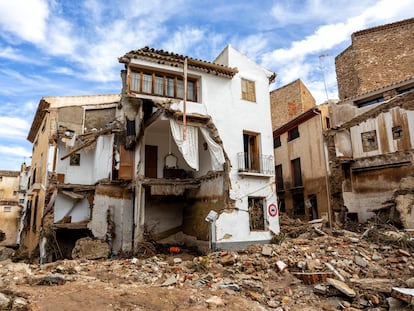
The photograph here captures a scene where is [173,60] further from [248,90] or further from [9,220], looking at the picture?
[9,220]

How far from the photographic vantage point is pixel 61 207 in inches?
660

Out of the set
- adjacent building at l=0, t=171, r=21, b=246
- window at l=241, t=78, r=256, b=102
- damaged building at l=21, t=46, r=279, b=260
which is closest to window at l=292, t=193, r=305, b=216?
damaged building at l=21, t=46, r=279, b=260

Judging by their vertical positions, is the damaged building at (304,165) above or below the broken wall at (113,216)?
above

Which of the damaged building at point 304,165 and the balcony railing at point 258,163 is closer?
the balcony railing at point 258,163

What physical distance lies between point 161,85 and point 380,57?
820 inches

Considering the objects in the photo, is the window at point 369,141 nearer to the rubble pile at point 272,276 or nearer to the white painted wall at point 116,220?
the rubble pile at point 272,276

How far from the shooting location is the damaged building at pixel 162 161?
44.0ft

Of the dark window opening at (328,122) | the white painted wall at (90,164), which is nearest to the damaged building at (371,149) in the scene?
the dark window opening at (328,122)

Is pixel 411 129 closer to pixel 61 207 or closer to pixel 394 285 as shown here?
pixel 394 285

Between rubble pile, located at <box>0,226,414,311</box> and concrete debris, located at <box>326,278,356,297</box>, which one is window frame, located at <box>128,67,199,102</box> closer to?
rubble pile, located at <box>0,226,414,311</box>

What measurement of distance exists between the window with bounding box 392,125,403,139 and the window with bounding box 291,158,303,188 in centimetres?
629

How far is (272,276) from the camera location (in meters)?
9.62

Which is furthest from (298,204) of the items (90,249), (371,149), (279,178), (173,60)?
(90,249)

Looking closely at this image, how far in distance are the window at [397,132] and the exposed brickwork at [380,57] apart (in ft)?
30.8
